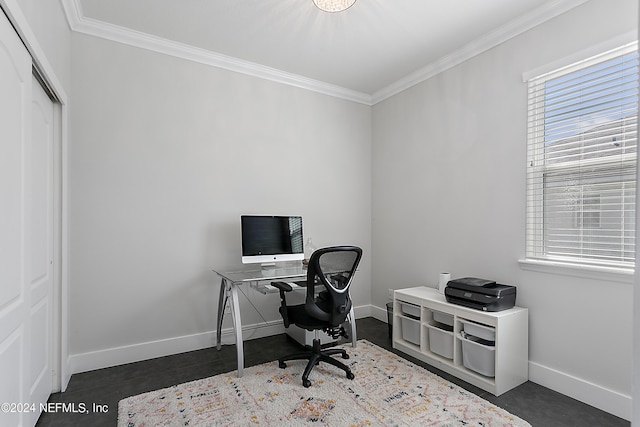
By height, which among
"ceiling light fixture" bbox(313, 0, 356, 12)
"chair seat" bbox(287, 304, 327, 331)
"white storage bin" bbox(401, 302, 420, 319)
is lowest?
"white storage bin" bbox(401, 302, 420, 319)

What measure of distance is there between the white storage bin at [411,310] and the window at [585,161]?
39.5 inches

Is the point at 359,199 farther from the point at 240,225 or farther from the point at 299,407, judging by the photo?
the point at 299,407

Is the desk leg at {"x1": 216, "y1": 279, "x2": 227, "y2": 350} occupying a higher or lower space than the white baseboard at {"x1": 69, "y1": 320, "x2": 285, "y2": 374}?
higher

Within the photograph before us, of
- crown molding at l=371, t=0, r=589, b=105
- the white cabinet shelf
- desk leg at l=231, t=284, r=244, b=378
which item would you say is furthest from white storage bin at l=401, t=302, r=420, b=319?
crown molding at l=371, t=0, r=589, b=105

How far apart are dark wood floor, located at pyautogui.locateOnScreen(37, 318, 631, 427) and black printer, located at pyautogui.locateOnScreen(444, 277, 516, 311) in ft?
1.93

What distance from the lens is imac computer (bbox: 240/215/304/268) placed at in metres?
3.14

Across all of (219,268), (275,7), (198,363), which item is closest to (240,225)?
(219,268)

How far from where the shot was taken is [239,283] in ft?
8.87

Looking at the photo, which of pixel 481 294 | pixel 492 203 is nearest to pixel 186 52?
pixel 492 203

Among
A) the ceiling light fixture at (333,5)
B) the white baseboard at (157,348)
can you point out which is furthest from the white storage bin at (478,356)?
the ceiling light fixture at (333,5)

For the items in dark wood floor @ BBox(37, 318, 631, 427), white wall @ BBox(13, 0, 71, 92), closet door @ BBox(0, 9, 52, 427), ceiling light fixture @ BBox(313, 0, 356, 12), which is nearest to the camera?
closet door @ BBox(0, 9, 52, 427)

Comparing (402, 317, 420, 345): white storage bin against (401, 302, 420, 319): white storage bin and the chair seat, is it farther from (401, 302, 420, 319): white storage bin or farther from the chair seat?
the chair seat

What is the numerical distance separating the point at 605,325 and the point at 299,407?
2.04 metres

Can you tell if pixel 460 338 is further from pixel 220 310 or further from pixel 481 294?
pixel 220 310
